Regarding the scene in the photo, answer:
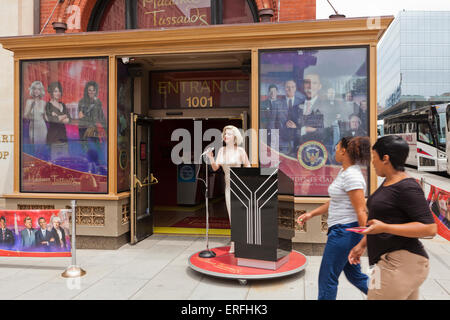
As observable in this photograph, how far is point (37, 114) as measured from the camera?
23.1 ft

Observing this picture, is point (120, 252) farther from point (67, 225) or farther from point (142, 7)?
point (142, 7)

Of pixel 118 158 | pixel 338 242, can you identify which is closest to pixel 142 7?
pixel 118 158

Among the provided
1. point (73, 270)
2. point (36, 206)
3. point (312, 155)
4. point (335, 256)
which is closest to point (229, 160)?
point (312, 155)

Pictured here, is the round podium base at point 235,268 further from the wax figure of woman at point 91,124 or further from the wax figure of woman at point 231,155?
the wax figure of woman at point 91,124

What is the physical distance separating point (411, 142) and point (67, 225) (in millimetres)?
21128

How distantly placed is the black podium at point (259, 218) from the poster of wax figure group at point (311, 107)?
1215mm

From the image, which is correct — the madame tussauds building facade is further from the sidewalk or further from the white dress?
the sidewalk

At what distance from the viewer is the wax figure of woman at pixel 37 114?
7023 mm

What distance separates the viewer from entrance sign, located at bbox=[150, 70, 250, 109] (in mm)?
7883

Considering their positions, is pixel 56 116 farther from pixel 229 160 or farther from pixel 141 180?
pixel 229 160

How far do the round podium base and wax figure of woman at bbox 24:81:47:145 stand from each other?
3.75 metres

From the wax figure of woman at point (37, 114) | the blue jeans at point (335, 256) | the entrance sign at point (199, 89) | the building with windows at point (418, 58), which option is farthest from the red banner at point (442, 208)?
the building with windows at point (418, 58)

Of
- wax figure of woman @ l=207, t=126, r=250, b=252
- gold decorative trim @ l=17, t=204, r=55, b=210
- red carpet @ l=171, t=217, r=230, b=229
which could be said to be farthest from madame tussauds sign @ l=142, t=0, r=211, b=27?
red carpet @ l=171, t=217, r=230, b=229

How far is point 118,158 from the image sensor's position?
6.93 meters
